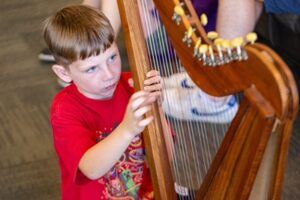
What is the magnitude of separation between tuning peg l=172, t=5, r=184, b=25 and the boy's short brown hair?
291 mm

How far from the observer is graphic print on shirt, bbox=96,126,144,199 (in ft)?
3.43

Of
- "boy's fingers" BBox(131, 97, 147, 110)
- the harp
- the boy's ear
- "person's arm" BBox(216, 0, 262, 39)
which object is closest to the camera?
the harp

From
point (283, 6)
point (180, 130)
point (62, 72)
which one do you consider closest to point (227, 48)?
point (62, 72)

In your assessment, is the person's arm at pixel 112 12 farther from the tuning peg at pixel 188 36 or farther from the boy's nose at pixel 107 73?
the tuning peg at pixel 188 36

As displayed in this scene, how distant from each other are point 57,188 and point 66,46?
79 cm

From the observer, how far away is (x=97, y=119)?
102 cm

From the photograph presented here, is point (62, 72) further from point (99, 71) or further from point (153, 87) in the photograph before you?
point (153, 87)


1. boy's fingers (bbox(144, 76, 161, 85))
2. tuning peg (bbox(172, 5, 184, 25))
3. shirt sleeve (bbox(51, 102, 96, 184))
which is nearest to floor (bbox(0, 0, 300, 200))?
shirt sleeve (bbox(51, 102, 96, 184))

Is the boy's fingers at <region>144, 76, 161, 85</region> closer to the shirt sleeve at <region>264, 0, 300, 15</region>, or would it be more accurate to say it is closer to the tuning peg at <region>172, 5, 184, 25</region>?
the tuning peg at <region>172, 5, 184, 25</region>

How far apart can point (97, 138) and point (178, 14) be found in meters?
0.40

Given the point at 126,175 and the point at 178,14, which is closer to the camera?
the point at 178,14

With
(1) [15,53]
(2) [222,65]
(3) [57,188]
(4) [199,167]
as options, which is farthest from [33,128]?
(2) [222,65]

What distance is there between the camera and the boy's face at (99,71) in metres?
0.95

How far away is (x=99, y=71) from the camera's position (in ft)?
3.11
